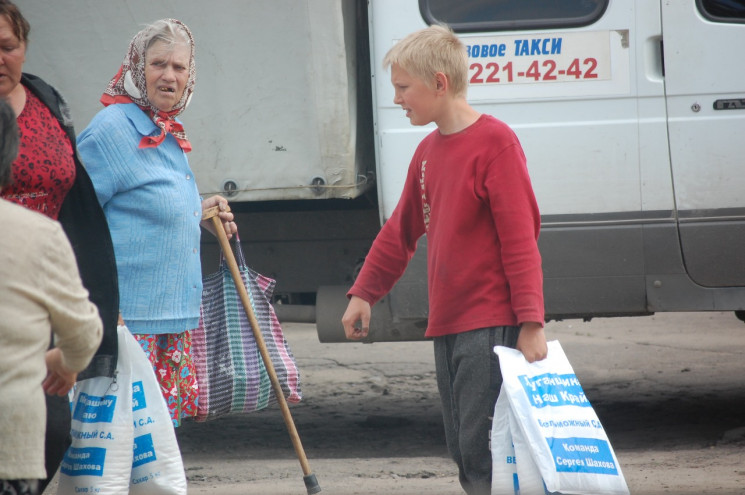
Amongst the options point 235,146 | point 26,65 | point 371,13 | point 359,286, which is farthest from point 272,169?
point 359,286

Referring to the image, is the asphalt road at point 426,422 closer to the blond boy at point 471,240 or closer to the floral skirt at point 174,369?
the floral skirt at point 174,369

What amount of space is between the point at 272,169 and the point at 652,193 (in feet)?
5.59

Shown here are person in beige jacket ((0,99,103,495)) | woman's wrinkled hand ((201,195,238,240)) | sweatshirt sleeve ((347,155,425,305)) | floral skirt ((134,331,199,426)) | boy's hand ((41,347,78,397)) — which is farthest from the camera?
woman's wrinkled hand ((201,195,238,240))

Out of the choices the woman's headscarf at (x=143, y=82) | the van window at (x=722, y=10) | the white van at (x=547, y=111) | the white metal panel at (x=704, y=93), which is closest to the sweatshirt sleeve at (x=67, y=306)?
the woman's headscarf at (x=143, y=82)

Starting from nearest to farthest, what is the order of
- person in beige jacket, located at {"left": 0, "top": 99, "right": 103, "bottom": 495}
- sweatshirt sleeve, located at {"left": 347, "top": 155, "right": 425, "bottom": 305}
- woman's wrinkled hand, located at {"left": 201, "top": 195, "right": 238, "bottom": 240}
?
1. person in beige jacket, located at {"left": 0, "top": 99, "right": 103, "bottom": 495}
2. sweatshirt sleeve, located at {"left": 347, "top": 155, "right": 425, "bottom": 305}
3. woman's wrinkled hand, located at {"left": 201, "top": 195, "right": 238, "bottom": 240}

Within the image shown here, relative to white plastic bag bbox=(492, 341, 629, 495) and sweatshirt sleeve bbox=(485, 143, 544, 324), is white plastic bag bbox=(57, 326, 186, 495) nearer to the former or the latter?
white plastic bag bbox=(492, 341, 629, 495)

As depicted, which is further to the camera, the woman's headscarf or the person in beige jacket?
the woman's headscarf

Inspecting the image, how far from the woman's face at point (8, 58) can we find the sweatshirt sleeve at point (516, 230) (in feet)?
4.23

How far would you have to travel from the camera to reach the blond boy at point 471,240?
2.79 meters

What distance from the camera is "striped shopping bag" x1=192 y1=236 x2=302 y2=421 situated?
330 centimetres

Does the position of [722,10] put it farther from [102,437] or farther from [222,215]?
[102,437]

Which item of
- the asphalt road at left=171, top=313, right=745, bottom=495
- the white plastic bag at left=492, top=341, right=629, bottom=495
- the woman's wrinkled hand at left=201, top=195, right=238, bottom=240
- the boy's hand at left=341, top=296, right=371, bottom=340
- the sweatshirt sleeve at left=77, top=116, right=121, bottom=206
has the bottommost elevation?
the asphalt road at left=171, top=313, right=745, bottom=495

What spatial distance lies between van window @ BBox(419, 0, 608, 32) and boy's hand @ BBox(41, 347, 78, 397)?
269cm

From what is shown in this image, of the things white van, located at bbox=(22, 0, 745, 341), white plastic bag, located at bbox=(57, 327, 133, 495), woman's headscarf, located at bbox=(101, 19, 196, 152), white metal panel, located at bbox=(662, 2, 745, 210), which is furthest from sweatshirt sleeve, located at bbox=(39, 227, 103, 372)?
white metal panel, located at bbox=(662, 2, 745, 210)
